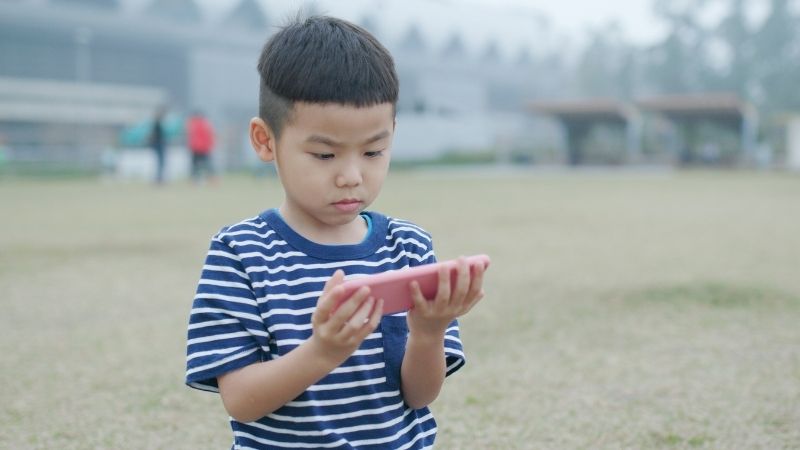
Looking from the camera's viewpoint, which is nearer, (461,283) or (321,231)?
(461,283)

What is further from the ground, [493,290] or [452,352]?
[452,352]

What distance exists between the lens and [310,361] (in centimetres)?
151

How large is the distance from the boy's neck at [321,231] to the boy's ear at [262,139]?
0.38 feet

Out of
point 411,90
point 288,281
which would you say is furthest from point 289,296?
point 411,90

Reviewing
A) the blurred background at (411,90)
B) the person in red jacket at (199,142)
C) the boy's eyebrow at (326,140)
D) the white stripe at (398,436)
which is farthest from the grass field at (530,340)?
the blurred background at (411,90)

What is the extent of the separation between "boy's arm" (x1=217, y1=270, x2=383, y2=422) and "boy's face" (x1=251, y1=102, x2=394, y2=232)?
0.69ft

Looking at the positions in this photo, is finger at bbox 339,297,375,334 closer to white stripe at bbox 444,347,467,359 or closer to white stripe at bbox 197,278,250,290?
white stripe at bbox 197,278,250,290

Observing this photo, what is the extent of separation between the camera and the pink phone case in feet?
4.58

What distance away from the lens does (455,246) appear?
7.38m

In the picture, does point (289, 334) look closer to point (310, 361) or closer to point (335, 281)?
point (310, 361)

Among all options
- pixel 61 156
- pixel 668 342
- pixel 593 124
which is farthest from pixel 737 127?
pixel 668 342

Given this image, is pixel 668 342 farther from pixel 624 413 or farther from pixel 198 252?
pixel 198 252

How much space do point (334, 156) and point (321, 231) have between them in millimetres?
184

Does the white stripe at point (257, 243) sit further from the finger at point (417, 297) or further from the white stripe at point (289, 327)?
the finger at point (417, 297)
